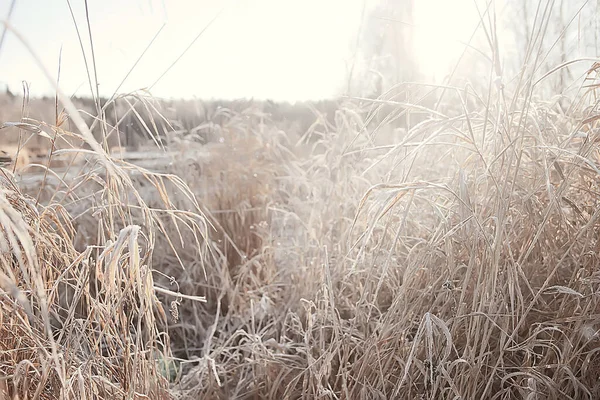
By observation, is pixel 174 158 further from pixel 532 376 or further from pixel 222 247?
pixel 532 376

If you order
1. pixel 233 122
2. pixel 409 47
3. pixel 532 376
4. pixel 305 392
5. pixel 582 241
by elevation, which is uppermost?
pixel 409 47

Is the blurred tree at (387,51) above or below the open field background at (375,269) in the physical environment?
above

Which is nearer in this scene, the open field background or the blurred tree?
the open field background

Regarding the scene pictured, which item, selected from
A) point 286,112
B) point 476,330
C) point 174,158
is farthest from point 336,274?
point 286,112

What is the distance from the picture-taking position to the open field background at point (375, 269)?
0.76 m

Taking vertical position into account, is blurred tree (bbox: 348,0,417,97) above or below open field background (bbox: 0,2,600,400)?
above

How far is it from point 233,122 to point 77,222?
2.45 feet

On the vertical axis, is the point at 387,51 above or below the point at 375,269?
above

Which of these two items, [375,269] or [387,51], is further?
[387,51]

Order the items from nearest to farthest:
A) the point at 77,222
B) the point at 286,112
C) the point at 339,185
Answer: the point at 339,185
the point at 77,222
the point at 286,112

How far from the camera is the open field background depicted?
763 mm

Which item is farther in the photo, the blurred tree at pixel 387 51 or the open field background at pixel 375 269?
the blurred tree at pixel 387 51

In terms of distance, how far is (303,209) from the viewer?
1700 mm

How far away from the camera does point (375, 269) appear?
114 centimetres
